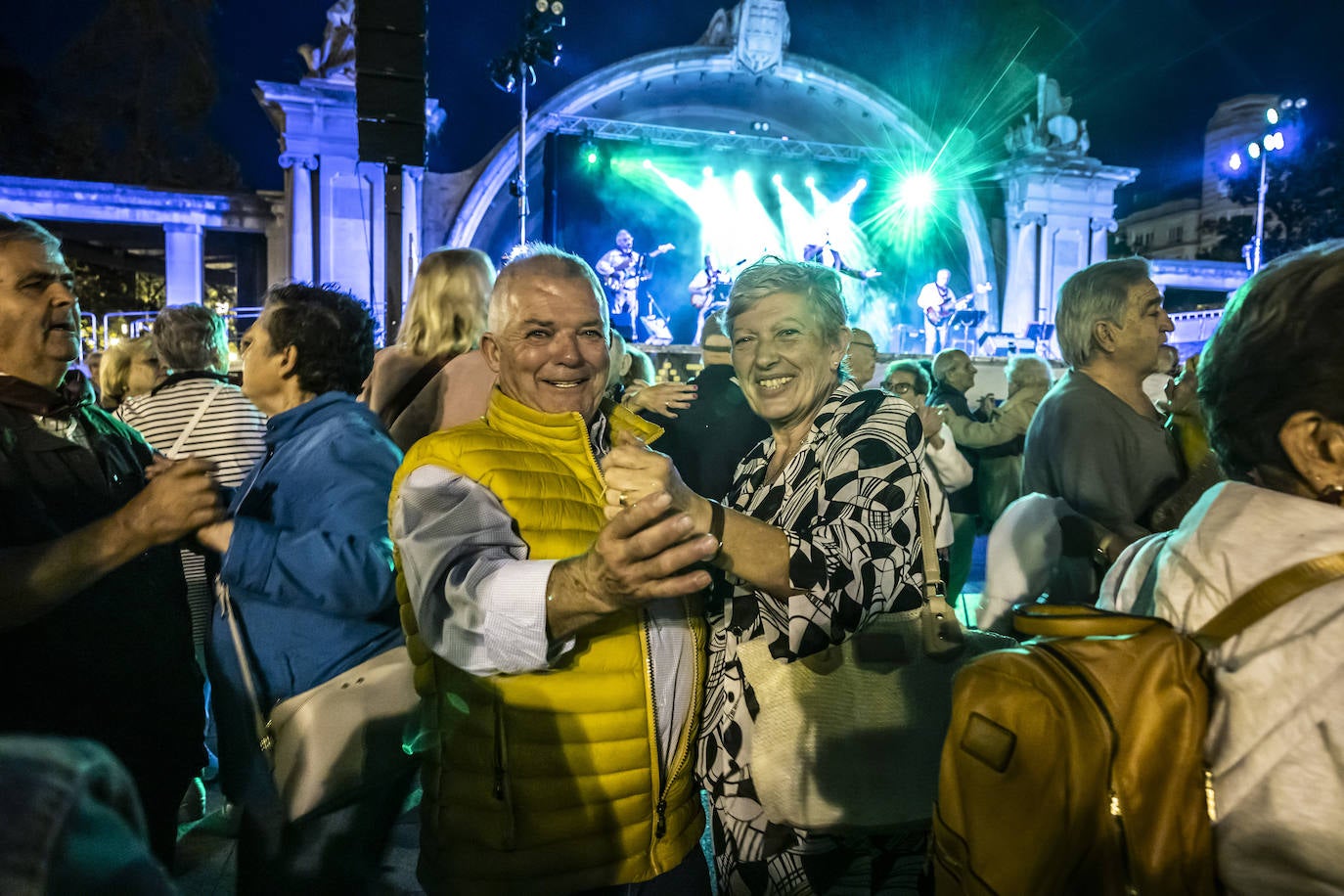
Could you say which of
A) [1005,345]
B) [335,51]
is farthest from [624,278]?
[1005,345]

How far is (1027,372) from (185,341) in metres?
5.28

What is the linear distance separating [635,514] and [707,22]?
2410 cm

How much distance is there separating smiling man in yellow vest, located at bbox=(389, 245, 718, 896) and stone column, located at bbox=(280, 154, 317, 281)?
1580 centimetres

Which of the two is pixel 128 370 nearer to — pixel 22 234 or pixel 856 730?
pixel 22 234

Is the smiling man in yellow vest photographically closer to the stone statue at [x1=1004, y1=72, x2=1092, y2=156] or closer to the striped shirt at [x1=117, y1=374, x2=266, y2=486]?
the striped shirt at [x1=117, y1=374, x2=266, y2=486]

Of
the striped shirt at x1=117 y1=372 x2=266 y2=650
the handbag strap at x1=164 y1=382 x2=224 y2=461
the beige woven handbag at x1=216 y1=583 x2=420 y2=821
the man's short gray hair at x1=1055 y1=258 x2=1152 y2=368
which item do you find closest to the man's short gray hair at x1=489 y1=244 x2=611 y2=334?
the beige woven handbag at x1=216 y1=583 x2=420 y2=821

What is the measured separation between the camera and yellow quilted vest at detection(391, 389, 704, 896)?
1539 millimetres

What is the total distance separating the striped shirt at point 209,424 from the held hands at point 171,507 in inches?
52.3

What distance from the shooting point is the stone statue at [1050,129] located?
2253 centimetres

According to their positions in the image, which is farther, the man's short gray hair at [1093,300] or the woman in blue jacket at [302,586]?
the man's short gray hair at [1093,300]

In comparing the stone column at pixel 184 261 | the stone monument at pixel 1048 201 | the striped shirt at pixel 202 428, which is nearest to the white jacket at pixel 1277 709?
the striped shirt at pixel 202 428

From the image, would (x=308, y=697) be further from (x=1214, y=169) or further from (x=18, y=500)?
(x=1214, y=169)

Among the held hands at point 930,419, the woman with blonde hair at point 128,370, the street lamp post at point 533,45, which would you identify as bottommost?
the held hands at point 930,419

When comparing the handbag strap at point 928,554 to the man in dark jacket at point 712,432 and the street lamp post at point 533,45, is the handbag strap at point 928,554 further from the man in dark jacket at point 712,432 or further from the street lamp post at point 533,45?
the street lamp post at point 533,45
